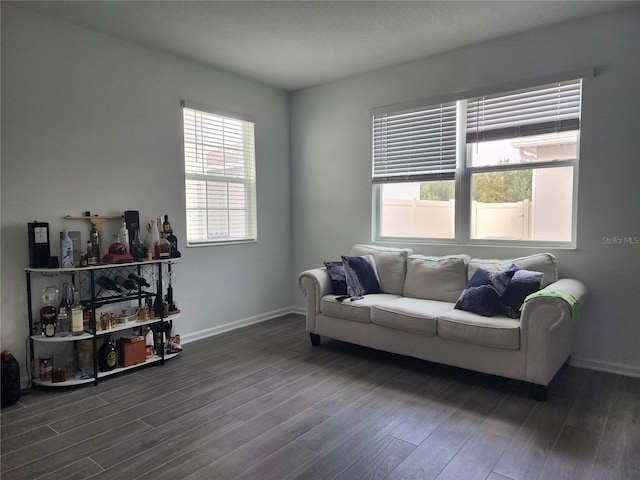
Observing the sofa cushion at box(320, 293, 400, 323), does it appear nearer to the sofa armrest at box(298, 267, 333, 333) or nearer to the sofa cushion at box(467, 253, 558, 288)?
the sofa armrest at box(298, 267, 333, 333)

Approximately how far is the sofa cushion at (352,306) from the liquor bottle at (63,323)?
78.4 inches

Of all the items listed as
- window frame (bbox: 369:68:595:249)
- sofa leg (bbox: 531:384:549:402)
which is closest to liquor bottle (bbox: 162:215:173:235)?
window frame (bbox: 369:68:595:249)

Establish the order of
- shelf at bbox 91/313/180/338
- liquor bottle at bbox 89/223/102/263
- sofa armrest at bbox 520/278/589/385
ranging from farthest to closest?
1. liquor bottle at bbox 89/223/102/263
2. shelf at bbox 91/313/180/338
3. sofa armrest at bbox 520/278/589/385

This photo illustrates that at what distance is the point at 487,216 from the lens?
12.3 ft

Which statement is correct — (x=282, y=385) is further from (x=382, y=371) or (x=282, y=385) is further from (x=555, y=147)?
(x=555, y=147)

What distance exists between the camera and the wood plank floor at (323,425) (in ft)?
6.57

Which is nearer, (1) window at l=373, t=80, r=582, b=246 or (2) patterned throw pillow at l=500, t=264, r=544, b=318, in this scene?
(2) patterned throw pillow at l=500, t=264, r=544, b=318

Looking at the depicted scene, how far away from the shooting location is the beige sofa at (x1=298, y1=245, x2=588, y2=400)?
105 inches

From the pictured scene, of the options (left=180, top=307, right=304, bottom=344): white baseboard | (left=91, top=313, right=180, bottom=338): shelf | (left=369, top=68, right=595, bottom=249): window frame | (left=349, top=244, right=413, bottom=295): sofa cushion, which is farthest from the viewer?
(left=180, top=307, right=304, bottom=344): white baseboard

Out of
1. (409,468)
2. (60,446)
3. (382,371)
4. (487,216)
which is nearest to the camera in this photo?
(409,468)

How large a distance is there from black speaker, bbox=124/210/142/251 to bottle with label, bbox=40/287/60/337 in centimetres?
63

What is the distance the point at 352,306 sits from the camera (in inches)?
139

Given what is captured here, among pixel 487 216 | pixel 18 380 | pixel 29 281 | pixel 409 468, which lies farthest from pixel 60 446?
pixel 487 216

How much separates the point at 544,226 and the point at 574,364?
1.13 m
